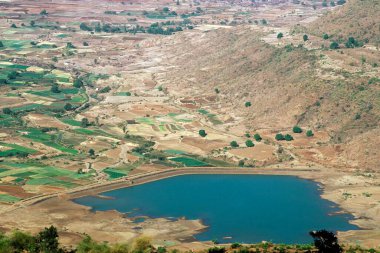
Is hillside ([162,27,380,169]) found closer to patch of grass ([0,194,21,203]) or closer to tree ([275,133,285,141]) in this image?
tree ([275,133,285,141])

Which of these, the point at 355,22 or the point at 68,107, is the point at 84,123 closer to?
the point at 68,107

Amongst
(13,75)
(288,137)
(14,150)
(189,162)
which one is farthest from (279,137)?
(13,75)

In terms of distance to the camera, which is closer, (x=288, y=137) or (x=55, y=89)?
(x=288, y=137)

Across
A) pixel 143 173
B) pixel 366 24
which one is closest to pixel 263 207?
pixel 143 173

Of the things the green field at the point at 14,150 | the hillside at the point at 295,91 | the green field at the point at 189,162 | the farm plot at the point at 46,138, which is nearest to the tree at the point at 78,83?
the hillside at the point at 295,91

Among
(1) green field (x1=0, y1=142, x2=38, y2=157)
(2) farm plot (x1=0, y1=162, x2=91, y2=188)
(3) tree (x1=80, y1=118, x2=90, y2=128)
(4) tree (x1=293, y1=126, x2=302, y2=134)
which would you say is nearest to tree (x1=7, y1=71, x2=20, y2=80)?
(3) tree (x1=80, y1=118, x2=90, y2=128)

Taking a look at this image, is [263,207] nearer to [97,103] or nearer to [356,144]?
[356,144]
